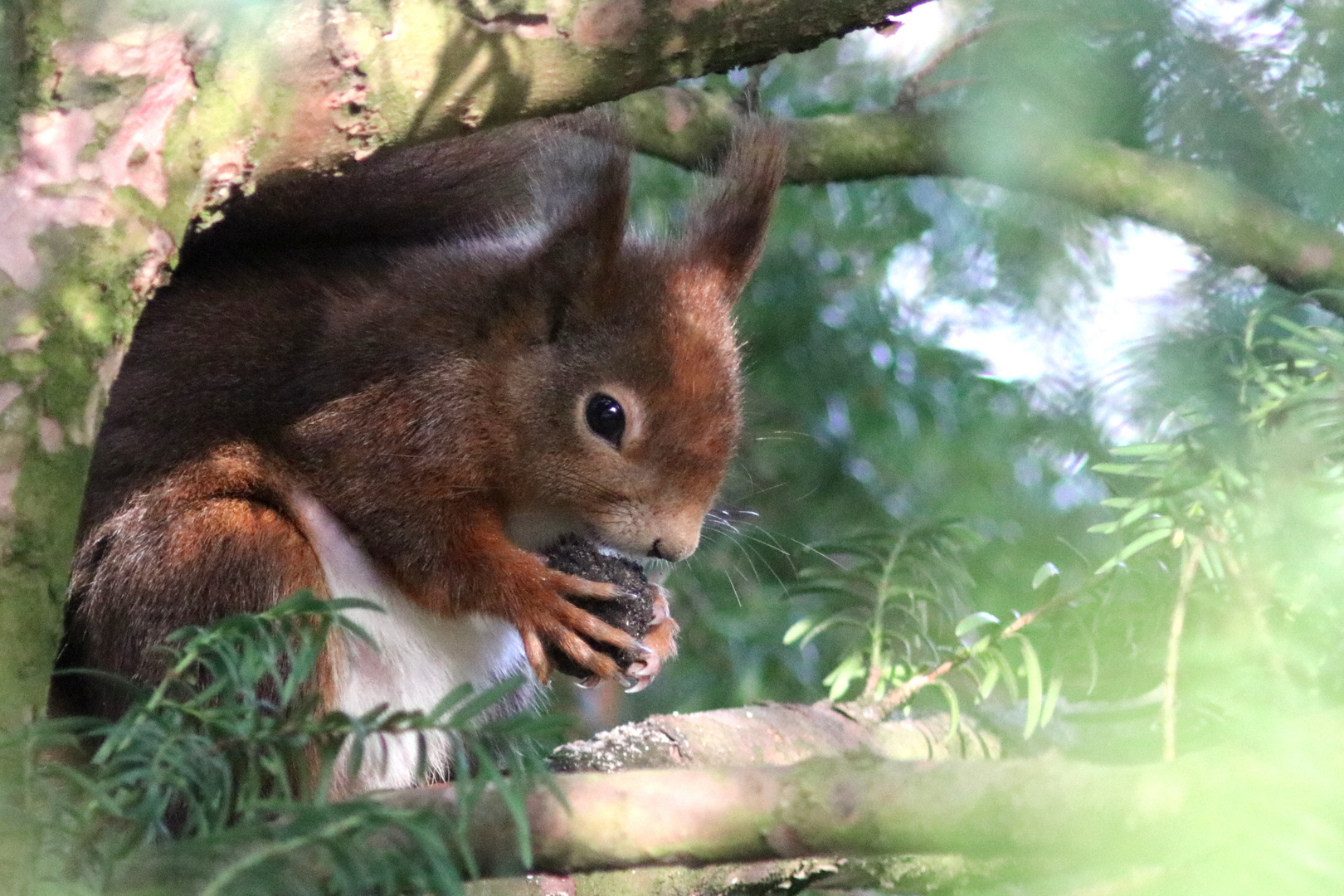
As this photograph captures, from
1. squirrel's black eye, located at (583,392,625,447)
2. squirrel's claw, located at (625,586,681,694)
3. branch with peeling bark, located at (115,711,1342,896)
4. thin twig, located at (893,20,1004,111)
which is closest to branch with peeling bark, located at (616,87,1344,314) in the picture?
thin twig, located at (893,20,1004,111)

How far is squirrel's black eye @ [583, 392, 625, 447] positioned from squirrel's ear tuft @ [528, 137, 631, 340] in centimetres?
11

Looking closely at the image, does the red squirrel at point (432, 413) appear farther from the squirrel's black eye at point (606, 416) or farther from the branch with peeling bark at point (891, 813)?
the branch with peeling bark at point (891, 813)

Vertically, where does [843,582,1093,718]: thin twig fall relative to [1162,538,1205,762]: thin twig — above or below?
below

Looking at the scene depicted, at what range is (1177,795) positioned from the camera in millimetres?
534

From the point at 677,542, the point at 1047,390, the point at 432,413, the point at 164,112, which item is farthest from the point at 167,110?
the point at 1047,390

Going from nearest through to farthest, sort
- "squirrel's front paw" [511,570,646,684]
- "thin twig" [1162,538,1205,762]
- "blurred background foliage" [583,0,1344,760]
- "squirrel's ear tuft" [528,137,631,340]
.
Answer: "thin twig" [1162,538,1205,762]
"blurred background foliage" [583,0,1344,760]
"squirrel's front paw" [511,570,646,684]
"squirrel's ear tuft" [528,137,631,340]

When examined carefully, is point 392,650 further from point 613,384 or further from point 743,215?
point 743,215

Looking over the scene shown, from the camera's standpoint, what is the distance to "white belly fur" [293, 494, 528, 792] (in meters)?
1.40

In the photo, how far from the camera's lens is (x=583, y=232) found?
1501mm

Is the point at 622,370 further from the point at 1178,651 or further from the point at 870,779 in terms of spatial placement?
the point at 870,779

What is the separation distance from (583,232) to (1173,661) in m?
0.89

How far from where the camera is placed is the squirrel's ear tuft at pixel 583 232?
58.2 inches

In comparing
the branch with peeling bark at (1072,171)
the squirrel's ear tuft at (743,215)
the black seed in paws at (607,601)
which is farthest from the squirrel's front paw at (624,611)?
the branch with peeling bark at (1072,171)

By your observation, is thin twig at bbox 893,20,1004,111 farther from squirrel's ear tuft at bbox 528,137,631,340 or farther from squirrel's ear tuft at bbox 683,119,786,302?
squirrel's ear tuft at bbox 528,137,631,340
